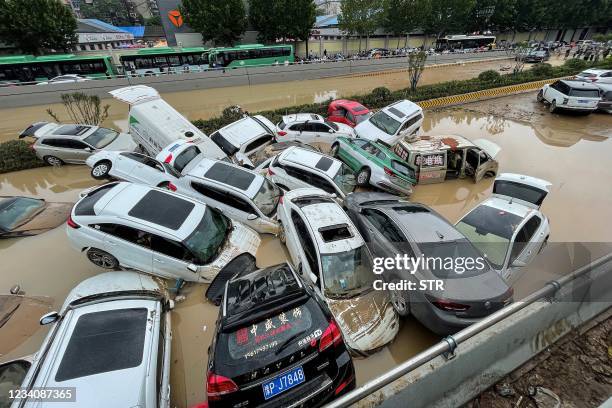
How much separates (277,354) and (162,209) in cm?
360

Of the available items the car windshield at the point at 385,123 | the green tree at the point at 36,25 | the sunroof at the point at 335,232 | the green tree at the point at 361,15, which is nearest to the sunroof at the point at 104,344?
the sunroof at the point at 335,232

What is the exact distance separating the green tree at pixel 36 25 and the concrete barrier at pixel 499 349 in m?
40.1

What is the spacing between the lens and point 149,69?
2511cm

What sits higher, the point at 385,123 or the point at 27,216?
the point at 385,123

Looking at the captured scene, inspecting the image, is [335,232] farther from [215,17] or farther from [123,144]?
[215,17]

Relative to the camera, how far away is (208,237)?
5398 millimetres

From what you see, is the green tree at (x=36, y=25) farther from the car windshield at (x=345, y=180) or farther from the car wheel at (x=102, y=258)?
the car windshield at (x=345, y=180)

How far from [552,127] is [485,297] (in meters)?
14.6

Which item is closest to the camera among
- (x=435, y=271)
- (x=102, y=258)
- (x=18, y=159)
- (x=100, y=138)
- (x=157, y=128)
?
(x=435, y=271)

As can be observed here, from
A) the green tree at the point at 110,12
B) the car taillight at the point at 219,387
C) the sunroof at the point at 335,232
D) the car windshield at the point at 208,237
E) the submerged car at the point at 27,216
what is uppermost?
the green tree at the point at 110,12

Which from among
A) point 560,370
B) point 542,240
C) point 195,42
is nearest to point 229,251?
point 560,370

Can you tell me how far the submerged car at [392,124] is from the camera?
10680 mm

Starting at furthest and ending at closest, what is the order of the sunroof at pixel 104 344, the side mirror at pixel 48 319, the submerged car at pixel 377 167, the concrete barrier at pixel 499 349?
the submerged car at pixel 377 167 < the side mirror at pixel 48 319 < the sunroof at pixel 104 344 < the concrete barrier at pixel 499 349

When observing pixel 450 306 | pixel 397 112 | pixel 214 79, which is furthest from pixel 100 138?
pixel 214 79
